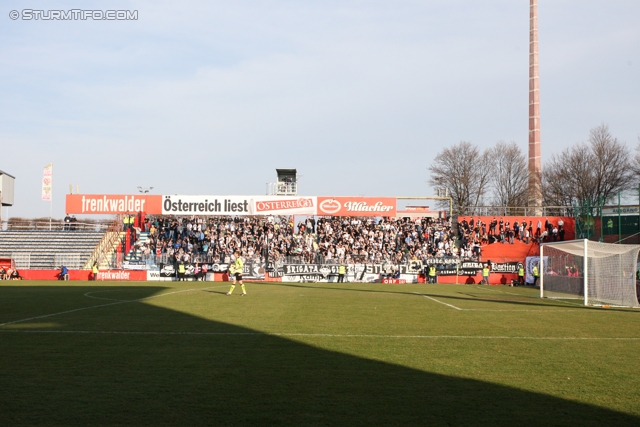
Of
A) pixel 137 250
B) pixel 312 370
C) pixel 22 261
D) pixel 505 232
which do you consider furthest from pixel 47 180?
pixel 312 370

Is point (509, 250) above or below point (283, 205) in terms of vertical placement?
below

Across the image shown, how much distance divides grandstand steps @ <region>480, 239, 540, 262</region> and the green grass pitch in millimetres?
33354

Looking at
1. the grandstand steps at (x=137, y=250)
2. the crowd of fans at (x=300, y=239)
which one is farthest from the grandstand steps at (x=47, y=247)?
the crowd of fans at (x=300, y=239)

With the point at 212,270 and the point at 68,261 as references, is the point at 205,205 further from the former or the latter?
the point at 68,261

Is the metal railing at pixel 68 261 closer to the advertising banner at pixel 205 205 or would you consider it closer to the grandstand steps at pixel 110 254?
the grandstand steps at pixel 110 254

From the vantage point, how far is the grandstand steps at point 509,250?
51062 millimetres

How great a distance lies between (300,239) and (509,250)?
17847 millimetres

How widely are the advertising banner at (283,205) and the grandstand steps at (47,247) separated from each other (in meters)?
14.6

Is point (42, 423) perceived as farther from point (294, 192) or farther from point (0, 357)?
point (294, 192)

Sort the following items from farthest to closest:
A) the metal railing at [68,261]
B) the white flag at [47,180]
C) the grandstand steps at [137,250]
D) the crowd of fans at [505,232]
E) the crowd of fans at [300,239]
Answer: the white flag at [47,180]
the crowd of fans at [505,232]
the crowd of fans at [300,239]
the metal railing at [68,261]
the grandstand steps at [137,250]

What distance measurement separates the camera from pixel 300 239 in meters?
52.8

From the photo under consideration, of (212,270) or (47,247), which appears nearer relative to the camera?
(212,270)

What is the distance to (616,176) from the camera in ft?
196

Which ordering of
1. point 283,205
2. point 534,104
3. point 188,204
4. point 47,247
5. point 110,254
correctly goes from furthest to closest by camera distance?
point 534,104, point 283,205, point 188,204, point 47,247, point 110,254
